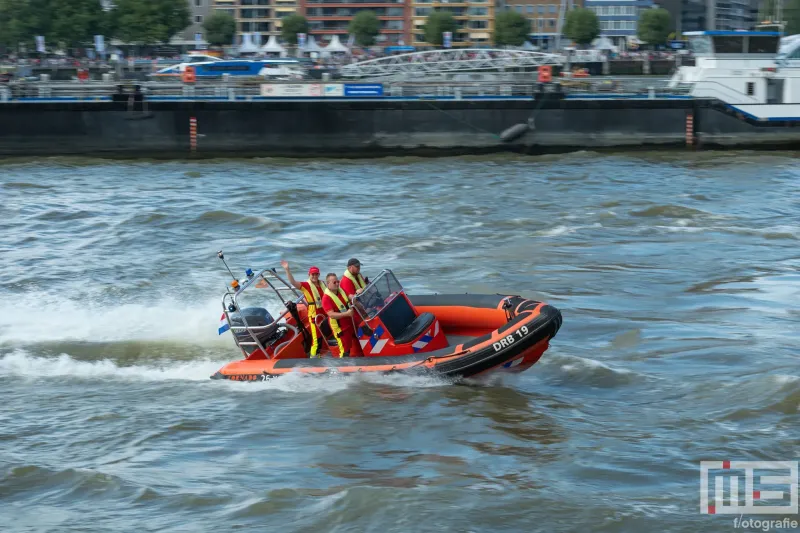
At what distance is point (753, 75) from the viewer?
121 ft

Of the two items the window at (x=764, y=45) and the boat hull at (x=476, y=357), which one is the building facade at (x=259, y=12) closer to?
the window at (x=764, y=45)

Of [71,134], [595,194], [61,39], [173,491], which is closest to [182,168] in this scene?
[71,134]

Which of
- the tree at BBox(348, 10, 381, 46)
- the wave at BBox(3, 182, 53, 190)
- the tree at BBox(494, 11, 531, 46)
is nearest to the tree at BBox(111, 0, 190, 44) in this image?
the tree at BBox(348, 10, 381, 46)

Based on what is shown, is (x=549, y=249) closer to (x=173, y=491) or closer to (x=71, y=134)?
(x=173, y=491)

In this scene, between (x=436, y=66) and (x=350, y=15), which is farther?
(x=350, y=15)

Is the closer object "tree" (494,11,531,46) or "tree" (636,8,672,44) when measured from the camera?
"tree" (494,11,531,46)

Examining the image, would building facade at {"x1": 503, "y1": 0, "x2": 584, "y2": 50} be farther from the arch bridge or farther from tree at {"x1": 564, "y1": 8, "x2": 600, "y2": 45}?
the arch bridge

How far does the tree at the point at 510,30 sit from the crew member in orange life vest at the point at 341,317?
318 feet

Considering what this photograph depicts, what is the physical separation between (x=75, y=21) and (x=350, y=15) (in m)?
40.3

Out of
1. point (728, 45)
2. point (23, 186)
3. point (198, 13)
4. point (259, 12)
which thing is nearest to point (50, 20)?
point (198, 13)

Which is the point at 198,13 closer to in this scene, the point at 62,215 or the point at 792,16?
the point at 792,16

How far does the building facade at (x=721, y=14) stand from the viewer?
15050 cm

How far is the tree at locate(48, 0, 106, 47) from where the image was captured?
295 ft

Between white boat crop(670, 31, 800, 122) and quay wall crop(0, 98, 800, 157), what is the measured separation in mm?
1997
